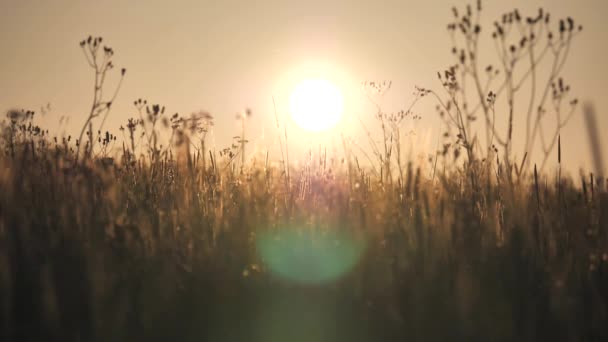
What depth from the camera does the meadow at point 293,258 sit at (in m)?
2.12

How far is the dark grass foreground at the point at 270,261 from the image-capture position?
211 cm

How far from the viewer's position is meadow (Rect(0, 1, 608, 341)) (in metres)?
2.12

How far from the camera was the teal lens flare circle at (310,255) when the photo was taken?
2.54 meters

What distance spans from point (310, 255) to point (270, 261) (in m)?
0.19

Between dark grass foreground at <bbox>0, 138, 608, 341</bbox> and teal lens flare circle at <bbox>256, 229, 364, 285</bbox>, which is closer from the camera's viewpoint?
dark grass foreground at <bbox>0, 138, 608, 341</bbox>

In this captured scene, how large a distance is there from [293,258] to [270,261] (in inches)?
4.1

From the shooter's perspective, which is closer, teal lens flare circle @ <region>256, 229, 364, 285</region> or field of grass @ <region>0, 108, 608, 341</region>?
field of grass @ <region>0, 108, 608, 341</region>

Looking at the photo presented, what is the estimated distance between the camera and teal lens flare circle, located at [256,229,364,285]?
2541 mm

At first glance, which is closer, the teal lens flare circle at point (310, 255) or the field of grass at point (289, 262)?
the field of grass at point (289, 262)

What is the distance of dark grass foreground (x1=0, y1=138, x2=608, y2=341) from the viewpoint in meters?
2.11

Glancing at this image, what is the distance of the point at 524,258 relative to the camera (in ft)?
8.13

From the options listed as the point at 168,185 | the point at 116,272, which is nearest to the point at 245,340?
the point at 116,272

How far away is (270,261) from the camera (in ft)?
8.60

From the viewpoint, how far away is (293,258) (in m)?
2.63
